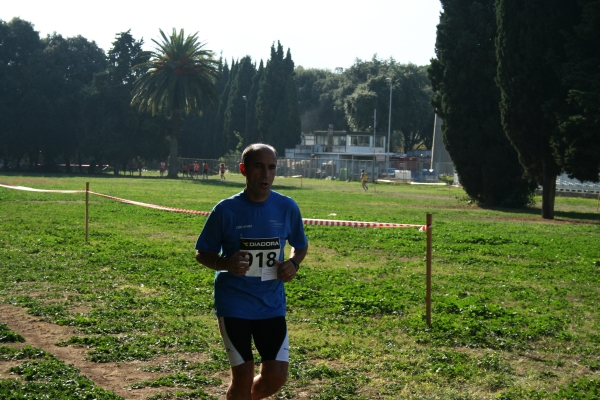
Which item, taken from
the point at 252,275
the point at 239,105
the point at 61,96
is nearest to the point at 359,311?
the point at 252,275

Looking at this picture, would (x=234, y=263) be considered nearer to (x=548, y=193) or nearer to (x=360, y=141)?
(x=548, y=193)

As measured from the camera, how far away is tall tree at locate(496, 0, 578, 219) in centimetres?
2736

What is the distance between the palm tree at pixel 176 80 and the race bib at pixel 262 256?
66.7 meters

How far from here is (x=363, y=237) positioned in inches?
752

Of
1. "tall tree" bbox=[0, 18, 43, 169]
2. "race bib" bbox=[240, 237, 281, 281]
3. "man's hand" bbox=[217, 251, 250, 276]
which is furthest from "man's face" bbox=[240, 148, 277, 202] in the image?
"tall tree" bbox=[0, 18, 43, 169]

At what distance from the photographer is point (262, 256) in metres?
4.68

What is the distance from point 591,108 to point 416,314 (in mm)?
17649

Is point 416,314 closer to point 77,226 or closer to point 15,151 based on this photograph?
point 77,226

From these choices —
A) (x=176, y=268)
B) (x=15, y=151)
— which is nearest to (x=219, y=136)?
(x=15, y=151)

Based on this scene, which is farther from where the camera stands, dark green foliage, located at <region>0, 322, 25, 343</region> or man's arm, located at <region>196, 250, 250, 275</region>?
dark green foliage, located at <region>0, 322, 25, 343</region>

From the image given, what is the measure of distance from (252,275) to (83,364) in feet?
9.95

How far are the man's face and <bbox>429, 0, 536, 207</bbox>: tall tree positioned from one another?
31052 mm

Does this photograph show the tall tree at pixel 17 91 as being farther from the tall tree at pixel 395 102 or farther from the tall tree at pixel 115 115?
the tall tree at pixel 395 102

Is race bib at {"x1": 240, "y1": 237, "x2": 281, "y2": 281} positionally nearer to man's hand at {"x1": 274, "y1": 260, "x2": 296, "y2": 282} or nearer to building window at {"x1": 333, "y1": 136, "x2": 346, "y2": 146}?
man's hand at {"x1": 274, "y1": 260, "x2": 296, "y2": 282}
